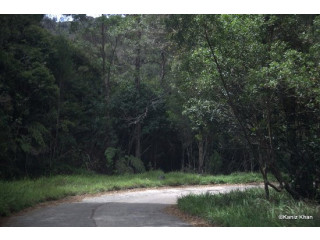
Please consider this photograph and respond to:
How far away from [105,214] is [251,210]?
351cm

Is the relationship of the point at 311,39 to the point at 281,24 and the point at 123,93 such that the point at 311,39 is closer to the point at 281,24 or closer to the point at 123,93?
the point at 281,24

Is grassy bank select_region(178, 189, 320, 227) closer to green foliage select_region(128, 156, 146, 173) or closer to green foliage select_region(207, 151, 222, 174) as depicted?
green foliage select_region(128, 156, 146, 173)

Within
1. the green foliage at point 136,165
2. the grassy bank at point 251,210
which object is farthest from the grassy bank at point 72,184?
the grassy bank at point 251,210

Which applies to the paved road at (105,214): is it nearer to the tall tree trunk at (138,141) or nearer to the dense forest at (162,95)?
the dense forest at (162,95)

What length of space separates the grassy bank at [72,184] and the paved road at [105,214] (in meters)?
0.65

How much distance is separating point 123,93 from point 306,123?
546 inches

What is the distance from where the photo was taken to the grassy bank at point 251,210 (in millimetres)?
7800

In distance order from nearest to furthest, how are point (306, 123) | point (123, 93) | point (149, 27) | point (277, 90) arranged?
1. point (277, 90)
2. point (306, 123)
3. point (149, 27)
4. point (123, 93)

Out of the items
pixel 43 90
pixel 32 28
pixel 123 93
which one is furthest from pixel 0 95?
pixel 123 93

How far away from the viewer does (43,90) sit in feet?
53.8

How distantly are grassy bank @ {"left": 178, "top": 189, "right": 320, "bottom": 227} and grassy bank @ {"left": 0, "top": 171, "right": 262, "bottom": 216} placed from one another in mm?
4281

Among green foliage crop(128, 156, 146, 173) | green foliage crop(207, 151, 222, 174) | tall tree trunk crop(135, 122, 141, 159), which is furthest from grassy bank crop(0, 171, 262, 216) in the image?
tall tree trunk crop(135, 122, 141, 159)

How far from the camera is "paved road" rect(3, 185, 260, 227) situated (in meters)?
8.12

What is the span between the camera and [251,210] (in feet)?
29.2
